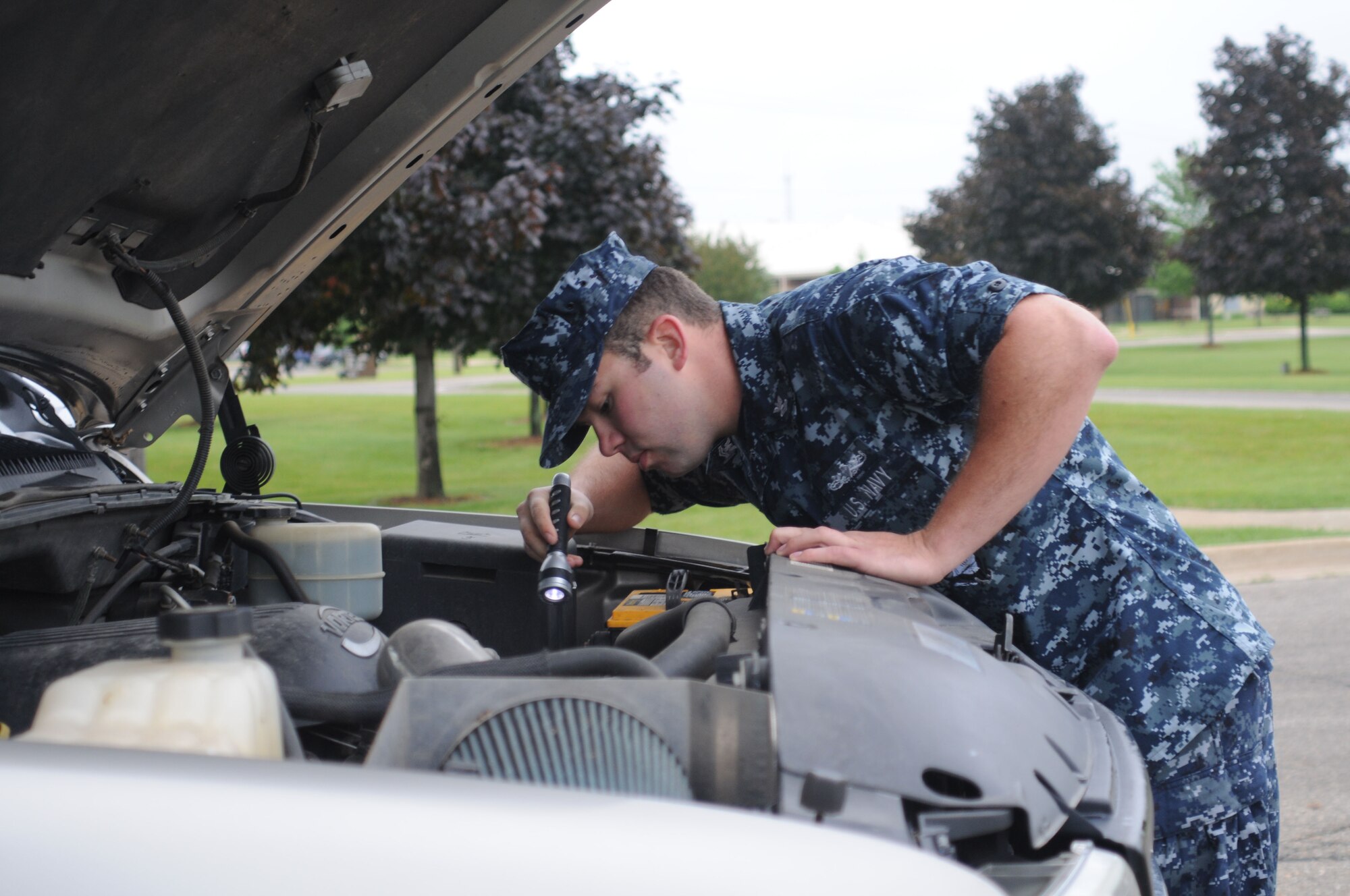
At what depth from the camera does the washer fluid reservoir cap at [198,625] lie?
3.72ft

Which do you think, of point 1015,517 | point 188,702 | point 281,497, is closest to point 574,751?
point 188,702

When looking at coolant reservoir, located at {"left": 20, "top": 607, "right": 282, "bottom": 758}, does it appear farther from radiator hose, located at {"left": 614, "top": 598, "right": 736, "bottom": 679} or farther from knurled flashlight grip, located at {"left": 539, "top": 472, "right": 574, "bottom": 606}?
knurled flashlight grip, located at {"left": 539, "top": 472, "right": 574, "bottom": 606}

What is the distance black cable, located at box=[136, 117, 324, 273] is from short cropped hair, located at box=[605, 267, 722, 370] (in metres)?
0.62

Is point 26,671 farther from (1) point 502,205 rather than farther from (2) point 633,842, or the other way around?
(1) point 502,205

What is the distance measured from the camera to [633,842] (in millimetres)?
938

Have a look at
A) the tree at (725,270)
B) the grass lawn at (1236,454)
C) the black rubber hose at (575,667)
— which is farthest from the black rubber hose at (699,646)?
the tree at (725,270)

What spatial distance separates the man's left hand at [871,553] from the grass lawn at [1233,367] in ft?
52.3

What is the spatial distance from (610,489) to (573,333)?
563 millimetres

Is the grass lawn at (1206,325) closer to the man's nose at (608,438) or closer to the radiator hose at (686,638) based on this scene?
the man's nose at (608,438)

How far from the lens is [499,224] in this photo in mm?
8094

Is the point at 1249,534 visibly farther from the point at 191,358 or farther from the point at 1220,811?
the point at 191,358

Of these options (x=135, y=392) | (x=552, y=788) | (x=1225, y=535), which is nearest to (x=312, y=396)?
(x=1225, y=535)

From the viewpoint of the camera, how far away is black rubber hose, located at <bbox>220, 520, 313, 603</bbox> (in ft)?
6.87

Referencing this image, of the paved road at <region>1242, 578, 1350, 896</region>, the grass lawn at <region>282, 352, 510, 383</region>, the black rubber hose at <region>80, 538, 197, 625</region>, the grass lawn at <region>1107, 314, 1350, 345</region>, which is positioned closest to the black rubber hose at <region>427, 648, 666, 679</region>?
the black rubber hose at <region>80, 538, 197, 625</region>
